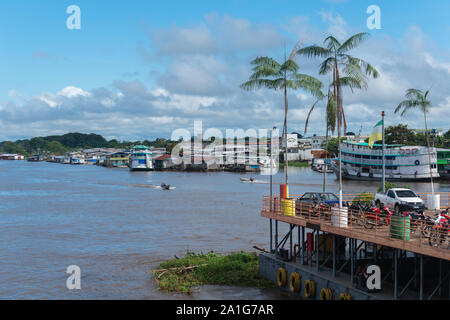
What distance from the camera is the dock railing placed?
16375mm

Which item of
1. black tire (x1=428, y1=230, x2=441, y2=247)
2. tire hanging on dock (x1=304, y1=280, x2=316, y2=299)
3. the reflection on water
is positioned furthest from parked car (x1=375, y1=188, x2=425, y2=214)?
black tire (x1=428, y1=230, x2=441, y2=247)

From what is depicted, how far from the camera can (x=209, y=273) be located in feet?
86.9

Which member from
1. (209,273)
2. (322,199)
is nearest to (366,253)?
(322,199)

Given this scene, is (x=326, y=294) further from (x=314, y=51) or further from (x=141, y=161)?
(x=141, y=161)

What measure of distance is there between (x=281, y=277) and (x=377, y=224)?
587 cm

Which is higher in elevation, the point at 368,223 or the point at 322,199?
the point at 322,199

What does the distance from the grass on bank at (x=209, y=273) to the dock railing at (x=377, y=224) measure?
3.62 meters

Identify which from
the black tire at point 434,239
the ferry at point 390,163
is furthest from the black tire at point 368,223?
the ferry at point 390,163

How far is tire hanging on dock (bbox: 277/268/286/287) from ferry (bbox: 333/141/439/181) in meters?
77.1

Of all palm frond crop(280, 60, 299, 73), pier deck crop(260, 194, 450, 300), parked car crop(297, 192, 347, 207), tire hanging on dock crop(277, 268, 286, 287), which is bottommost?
tire hanging on dock crop(277, 268, 286, 287)

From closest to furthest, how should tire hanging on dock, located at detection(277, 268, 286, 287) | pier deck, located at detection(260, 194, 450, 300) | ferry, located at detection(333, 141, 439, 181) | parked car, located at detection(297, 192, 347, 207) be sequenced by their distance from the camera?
pier deck, located at detection(260, 194, 450, 300)
tire hanging on dock, located at detection(277, 268, 286, 287)
parked car, located at detection(297, 192, 347, 207)
ferry, located at detection(333, 141, 439, 181)

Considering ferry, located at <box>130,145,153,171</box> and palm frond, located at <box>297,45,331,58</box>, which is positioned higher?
palm frond, located at <box>297,45,331,58</box>

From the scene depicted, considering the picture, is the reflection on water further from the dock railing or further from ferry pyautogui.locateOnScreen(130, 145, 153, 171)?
ferry pyautogui.locateOnScreen(130, 145, 153, 171)

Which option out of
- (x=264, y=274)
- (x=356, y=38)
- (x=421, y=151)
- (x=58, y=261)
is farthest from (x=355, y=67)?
(x=421, y=151)
